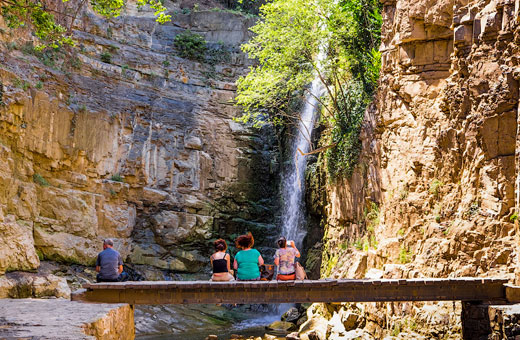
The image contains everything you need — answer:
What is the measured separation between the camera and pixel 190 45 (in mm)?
26359

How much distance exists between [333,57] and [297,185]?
278 inches

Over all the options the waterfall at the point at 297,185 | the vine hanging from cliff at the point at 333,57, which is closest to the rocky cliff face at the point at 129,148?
the waterfall at the point at 297,185

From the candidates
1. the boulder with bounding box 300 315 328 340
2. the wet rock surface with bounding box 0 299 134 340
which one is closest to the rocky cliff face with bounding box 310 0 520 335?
the boulder with bounding box 300 315 328 340

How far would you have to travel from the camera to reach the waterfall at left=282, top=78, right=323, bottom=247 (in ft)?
74.8

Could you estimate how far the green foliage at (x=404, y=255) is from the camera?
40.6 feet

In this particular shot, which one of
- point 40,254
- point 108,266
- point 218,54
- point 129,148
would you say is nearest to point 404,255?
point 108,266

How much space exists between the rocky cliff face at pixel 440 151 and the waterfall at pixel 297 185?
251 inches

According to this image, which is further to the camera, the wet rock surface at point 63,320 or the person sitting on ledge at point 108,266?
the person sitting on ledge at point 108,266

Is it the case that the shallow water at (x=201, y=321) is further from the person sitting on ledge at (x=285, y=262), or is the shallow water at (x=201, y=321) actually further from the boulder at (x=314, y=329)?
the person sitting on ledge at (x=285, y=262)

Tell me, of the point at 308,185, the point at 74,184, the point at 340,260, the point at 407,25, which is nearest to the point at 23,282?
the point at 74,184

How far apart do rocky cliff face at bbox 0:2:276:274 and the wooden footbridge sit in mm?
8586

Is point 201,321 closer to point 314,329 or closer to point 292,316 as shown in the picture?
point 292,316

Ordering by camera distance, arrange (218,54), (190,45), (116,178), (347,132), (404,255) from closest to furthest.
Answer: (404,255) → (347,132) → (116,178) → (190,45) → (218,54)

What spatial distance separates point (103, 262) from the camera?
998 cm
